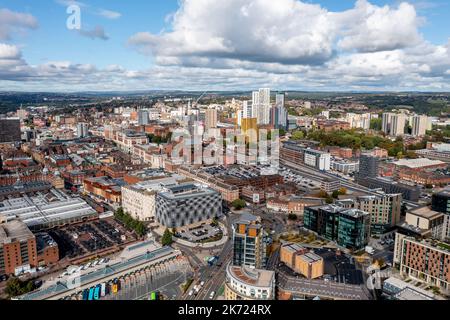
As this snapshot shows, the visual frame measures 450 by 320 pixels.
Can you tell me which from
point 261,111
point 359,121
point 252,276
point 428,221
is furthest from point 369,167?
point 359,121

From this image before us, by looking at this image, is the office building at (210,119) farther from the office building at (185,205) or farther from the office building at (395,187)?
the office building at (185,205)

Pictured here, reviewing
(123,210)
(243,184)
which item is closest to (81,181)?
(123,210)

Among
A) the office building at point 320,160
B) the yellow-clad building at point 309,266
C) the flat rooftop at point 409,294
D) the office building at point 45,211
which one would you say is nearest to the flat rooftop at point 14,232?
the office building at point 45,211

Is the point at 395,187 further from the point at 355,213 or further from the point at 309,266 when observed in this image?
the point at 309,266

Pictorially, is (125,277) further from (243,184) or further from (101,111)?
(101,111)

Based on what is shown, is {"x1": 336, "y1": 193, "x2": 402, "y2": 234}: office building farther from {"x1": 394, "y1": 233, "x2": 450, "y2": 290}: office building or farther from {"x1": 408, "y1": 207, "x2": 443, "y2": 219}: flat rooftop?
{"x1": 394, "y1": 233, "x2": 450, "y2": 290}: office building

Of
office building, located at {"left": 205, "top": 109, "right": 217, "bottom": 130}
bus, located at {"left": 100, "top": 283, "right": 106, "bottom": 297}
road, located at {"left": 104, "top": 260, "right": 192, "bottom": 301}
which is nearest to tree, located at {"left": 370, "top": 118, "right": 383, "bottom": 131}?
office building, located at {"left": 205, "top": 109, "right": 217, "bottom": 130}

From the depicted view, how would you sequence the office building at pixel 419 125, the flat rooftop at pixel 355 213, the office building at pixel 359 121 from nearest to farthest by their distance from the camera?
the flat rooftop at pixel 355 213 → the office building at pixel 419 125 → the office building at pixel 359 121
